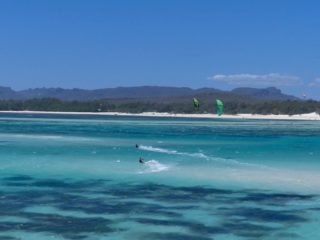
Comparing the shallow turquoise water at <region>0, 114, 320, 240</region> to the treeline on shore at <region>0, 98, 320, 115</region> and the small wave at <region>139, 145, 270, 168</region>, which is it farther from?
the treeline on shore at <region>0, 98, 320, 115</region>

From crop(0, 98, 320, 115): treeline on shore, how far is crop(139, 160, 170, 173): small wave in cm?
8601

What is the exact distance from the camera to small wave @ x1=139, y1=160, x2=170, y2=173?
2398 centimetres

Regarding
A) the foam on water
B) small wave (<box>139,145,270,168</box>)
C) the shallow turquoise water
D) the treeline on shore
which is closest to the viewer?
the shallow turquoise water

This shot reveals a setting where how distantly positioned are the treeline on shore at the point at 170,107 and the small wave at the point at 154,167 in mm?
86007

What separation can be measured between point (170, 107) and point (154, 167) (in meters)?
113

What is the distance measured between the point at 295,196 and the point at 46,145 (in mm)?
20916

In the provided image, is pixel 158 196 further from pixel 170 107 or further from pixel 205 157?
pixel 170 107

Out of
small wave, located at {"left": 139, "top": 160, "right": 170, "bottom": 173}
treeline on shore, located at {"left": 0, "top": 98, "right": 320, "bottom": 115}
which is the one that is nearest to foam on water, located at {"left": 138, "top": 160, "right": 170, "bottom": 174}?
small wave, located at {"left": 139, "top": 160, "right": 170, "bottom": 173}

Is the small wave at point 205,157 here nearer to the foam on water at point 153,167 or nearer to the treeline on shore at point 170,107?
the foam on water at point 153,167

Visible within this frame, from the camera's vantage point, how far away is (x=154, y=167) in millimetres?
25109

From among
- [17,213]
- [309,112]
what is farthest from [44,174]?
[309,112]

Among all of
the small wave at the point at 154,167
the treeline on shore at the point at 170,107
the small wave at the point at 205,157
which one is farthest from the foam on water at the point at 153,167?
the treeline on shore at the point at 170,107

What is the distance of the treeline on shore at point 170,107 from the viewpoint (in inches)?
4501

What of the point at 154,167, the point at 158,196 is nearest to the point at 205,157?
the point at 154,167
